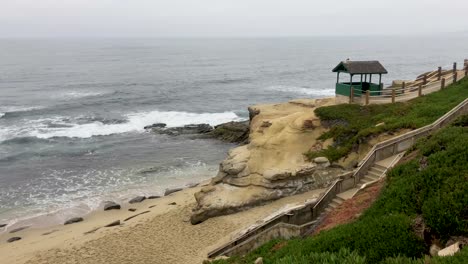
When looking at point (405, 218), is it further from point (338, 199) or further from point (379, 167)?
point (379, 167)

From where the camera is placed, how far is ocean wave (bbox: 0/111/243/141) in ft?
156

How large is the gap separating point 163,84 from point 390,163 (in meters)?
67.3

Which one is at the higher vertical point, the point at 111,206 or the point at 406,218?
the point at 406,218

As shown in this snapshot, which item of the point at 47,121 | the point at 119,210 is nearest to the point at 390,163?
the point at 119,210

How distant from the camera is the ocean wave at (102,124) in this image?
156ft

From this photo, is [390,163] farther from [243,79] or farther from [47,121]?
[243,79]

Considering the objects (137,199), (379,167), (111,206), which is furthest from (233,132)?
(379,167)

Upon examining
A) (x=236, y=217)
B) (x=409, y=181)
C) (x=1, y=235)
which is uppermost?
(x=409, y=181)

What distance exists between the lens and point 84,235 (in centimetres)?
2312

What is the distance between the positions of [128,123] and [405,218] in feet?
147

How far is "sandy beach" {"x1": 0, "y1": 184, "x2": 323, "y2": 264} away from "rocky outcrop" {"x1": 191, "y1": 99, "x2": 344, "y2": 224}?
1.73 feet

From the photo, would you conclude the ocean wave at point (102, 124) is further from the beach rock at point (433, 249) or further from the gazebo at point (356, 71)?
the beach rock at point (433, 249)

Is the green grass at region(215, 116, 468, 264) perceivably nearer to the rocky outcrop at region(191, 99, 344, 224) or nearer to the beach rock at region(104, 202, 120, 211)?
the rocky outcrop at region(191, 99, 344, 224)

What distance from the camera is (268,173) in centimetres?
2338
